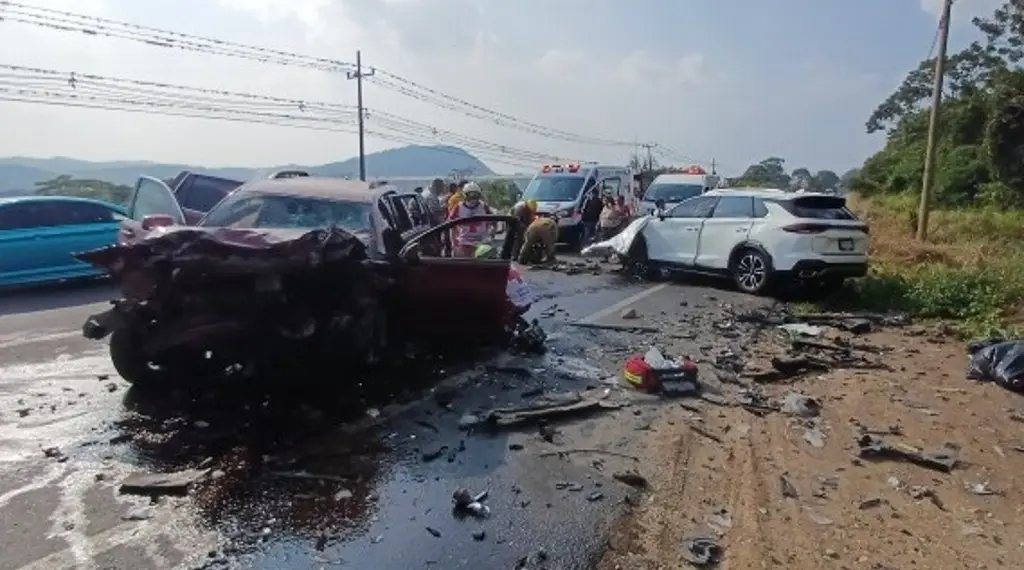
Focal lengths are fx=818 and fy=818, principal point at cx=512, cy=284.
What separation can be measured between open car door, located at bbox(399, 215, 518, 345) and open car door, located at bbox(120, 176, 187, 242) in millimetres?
5470

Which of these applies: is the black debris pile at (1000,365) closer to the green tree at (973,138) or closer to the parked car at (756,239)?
the parked car at (756,239)

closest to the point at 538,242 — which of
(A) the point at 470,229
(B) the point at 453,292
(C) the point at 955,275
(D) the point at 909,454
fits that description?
(A) the point at 470,229

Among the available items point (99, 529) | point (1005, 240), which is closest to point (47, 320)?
point (99, 529)

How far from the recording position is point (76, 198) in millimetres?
13773

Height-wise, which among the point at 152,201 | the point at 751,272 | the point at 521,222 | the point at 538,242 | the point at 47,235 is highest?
the point at 152,201

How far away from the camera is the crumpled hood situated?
6.09 meters

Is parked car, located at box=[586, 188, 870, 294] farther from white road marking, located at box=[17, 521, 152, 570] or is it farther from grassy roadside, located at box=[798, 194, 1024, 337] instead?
white road marking, located at box=[17, 521, 152, 570]

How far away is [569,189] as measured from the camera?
21.7 meters

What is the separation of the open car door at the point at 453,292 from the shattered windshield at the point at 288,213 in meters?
0.73

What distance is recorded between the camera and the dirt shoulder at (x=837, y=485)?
14.5ft

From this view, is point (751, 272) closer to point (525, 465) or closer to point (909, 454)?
point (909, 454)

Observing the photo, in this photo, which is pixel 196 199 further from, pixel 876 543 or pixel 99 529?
pixel 876 543

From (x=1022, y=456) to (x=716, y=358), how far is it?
3.48m

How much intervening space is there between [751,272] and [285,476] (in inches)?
407
